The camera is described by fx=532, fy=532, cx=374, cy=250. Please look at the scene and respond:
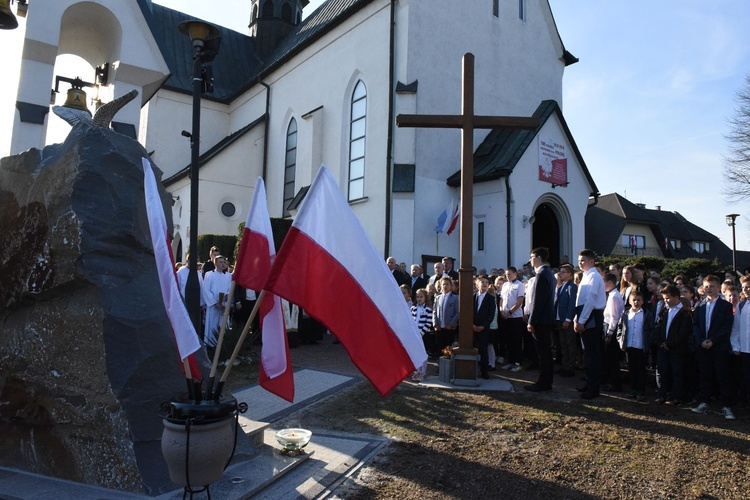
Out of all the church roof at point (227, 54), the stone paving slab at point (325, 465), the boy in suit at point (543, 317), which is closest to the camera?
the stone paving slab at point (325, 465)

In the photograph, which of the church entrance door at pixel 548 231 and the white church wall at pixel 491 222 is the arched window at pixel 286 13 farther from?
the church entrance door at pixel 548 231

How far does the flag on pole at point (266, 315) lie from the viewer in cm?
340

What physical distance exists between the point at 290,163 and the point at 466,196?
16347mm

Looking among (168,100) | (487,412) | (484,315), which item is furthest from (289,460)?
(168,100)

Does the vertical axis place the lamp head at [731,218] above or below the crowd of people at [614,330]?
above

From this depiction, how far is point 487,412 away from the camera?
6.26 m

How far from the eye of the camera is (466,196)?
8.30 meters

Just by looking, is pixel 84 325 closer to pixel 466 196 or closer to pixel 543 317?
pixel 543 317

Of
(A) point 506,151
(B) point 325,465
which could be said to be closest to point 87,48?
(A) point 506,151

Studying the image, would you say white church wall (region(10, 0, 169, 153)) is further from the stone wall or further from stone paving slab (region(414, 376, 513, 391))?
stone paving slab (region(414, 376, 513, 391))

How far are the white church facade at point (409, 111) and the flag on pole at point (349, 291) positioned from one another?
34.5 feet

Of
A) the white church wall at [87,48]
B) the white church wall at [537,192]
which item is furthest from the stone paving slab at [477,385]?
the white church wall at [537,192]

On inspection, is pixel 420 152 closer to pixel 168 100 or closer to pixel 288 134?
pixel 288 134

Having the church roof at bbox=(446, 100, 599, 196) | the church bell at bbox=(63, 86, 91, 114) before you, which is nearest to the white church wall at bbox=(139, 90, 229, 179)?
the church roof at bbox=(446, 100, 599, 196)
